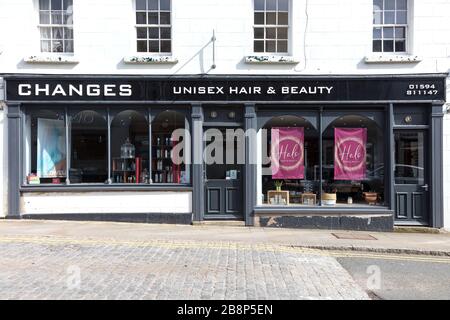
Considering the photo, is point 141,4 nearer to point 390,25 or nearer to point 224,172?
point 224,172

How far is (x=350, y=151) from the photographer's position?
1261cm

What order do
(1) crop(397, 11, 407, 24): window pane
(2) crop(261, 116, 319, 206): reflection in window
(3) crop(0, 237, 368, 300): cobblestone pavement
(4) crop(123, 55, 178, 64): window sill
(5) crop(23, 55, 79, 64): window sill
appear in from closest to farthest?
(3) crop(0, 237, 368, 300): cobblestone pavement
(5) crop(23, 55, 79, 64): window sill
(4) crop(123, 55, 178, 64): window sill
(1) crop(397, 11, 407, 24): window pane
(2) crop(261, 116, 319, 206): reflection in window

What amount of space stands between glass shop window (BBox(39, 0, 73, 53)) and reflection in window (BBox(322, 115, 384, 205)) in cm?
680

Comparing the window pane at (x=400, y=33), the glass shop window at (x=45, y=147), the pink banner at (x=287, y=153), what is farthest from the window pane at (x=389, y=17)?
the glass shop window at (x=45, y=147)

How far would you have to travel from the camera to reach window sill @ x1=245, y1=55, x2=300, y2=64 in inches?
478

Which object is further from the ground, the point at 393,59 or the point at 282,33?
the point at 282,33

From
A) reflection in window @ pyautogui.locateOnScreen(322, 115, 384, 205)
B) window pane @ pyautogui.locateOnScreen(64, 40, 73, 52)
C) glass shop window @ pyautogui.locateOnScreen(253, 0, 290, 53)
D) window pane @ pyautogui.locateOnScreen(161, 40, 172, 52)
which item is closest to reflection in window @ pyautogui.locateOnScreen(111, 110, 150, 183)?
window pane @ pyautogui.locateOnScreen(161, 40, 172, 52)

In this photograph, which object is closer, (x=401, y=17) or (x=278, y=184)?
(x=401, y=17)

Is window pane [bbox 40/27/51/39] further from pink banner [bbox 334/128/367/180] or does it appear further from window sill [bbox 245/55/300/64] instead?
pink banner [bbox 334/128/367/180]

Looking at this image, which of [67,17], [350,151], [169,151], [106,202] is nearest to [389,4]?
[350,151]

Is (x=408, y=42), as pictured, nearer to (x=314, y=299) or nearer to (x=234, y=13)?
(x=234, y=13)

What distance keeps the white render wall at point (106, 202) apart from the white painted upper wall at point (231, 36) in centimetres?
Answer: 296

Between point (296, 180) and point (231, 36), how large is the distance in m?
3.88

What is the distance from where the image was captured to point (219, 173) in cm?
1248
